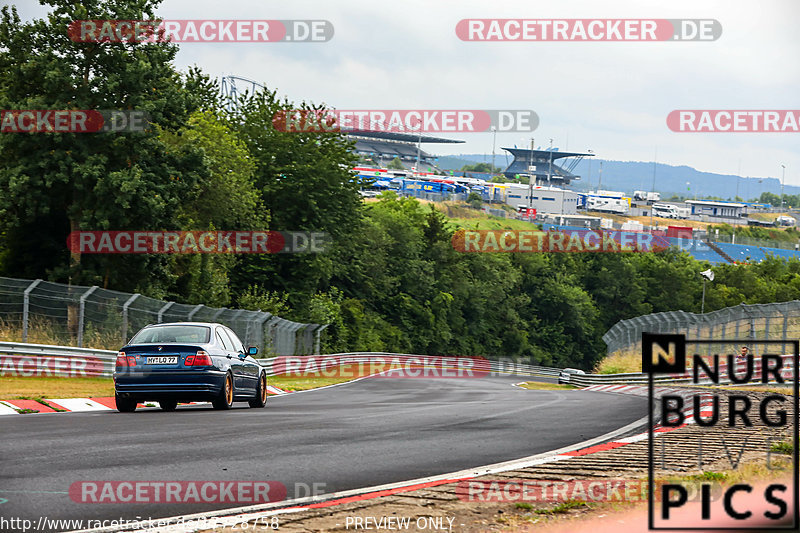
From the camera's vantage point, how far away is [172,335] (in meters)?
14.8

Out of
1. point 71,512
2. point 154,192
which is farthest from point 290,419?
point 154,192

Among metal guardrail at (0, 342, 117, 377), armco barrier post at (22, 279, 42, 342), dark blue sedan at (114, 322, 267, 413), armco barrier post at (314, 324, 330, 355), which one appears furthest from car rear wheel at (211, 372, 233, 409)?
armco barrier post at (314, 324, 330, 355)

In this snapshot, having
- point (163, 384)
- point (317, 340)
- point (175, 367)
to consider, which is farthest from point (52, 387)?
point (317, 340)

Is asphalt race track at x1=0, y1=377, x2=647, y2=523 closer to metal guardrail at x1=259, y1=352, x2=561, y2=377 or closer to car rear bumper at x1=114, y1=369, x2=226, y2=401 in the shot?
car rear bumper at x1=114, y1=369, x2=226, y2=401

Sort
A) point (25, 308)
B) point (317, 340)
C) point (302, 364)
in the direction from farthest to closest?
point (317, 340)
point (302, 364)
point (25, 308)

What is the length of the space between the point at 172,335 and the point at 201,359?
0.84 meters

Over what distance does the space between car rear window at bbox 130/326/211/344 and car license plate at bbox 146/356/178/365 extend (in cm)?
41

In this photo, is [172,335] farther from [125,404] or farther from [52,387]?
[52,387]

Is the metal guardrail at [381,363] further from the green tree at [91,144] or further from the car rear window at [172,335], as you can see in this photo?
the car rear window at [172,335]

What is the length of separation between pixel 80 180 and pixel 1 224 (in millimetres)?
3720

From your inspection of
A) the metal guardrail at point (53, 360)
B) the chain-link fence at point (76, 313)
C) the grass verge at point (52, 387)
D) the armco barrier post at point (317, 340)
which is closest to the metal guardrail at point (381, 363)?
the armco barrier post at point (317, 340)

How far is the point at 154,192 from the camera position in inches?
1275

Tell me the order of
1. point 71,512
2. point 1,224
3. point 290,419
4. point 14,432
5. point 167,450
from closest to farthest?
point 71,512 → point 167,450 → point 14,432 → point 290,419 → point 1,224

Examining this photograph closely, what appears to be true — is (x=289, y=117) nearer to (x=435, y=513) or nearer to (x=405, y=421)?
(x=405, y=421)
